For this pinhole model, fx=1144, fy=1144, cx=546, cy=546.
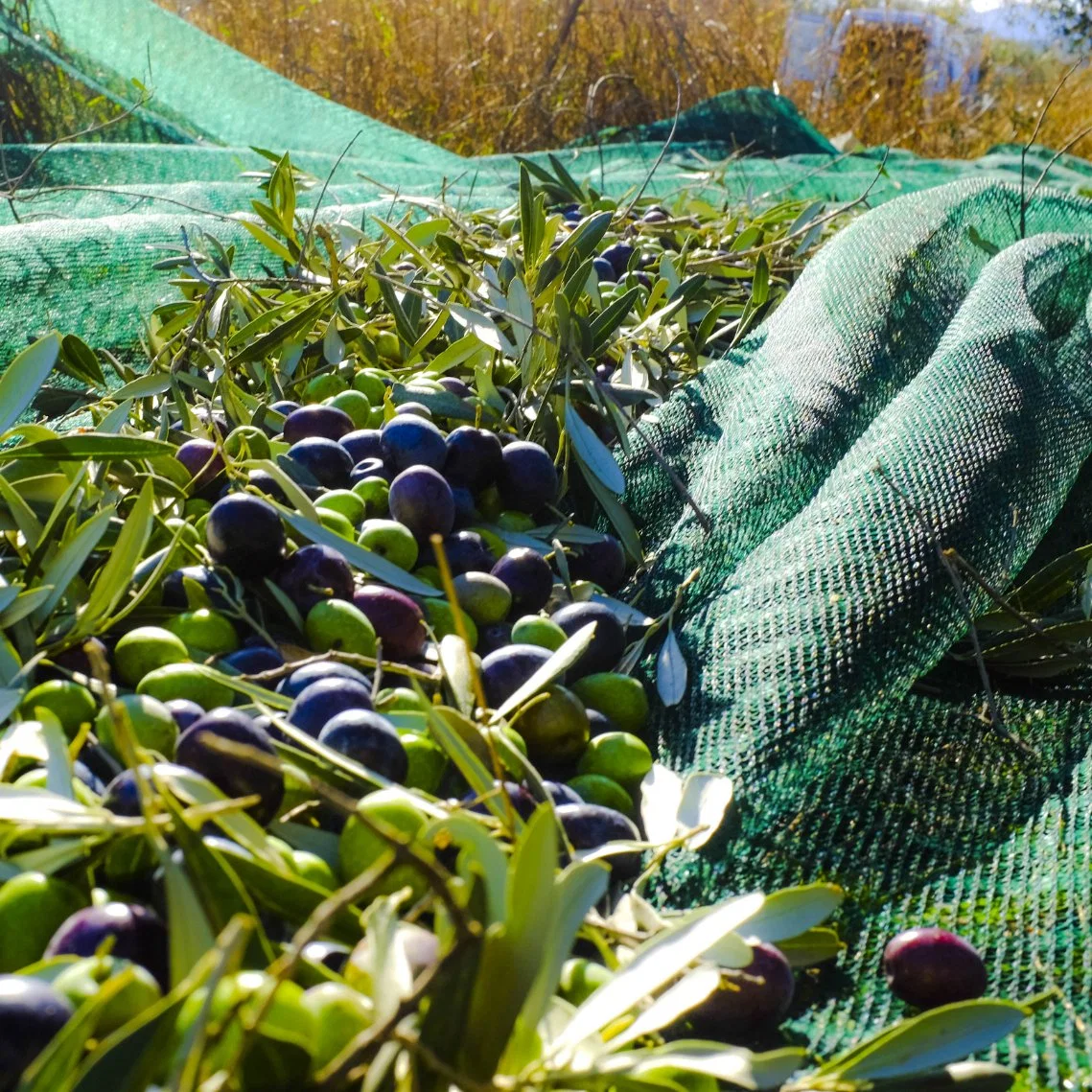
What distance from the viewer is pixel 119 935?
655 millimetres

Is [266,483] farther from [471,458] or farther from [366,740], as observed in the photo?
[366,740]

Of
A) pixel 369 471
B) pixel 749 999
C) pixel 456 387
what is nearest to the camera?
pixel 749 999

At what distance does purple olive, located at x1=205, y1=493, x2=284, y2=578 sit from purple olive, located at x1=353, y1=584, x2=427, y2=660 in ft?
0.34

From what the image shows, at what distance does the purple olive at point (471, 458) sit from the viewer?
1.44 meters

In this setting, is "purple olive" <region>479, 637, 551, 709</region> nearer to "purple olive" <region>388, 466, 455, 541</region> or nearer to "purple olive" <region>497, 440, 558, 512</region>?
"purple olive" <region>388, 466, 455, 541</region>

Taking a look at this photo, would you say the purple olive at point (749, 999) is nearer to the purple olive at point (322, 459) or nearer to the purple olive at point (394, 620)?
the purple olive at point (394, 620)

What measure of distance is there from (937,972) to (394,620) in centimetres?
58

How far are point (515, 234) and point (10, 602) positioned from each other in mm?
1581

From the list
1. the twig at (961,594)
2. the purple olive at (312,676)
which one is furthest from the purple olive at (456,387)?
the purple olive at (312,676)

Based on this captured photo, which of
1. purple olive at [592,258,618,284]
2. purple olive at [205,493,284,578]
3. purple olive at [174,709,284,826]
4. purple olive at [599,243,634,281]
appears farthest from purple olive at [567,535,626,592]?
purple olive at [599,243,634,281]

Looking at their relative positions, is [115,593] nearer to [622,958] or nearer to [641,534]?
[622,958]

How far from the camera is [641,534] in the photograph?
5.16ft

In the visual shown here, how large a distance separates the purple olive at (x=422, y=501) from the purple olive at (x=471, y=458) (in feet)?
0.44

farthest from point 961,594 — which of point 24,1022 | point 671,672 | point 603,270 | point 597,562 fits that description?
point 603,270
